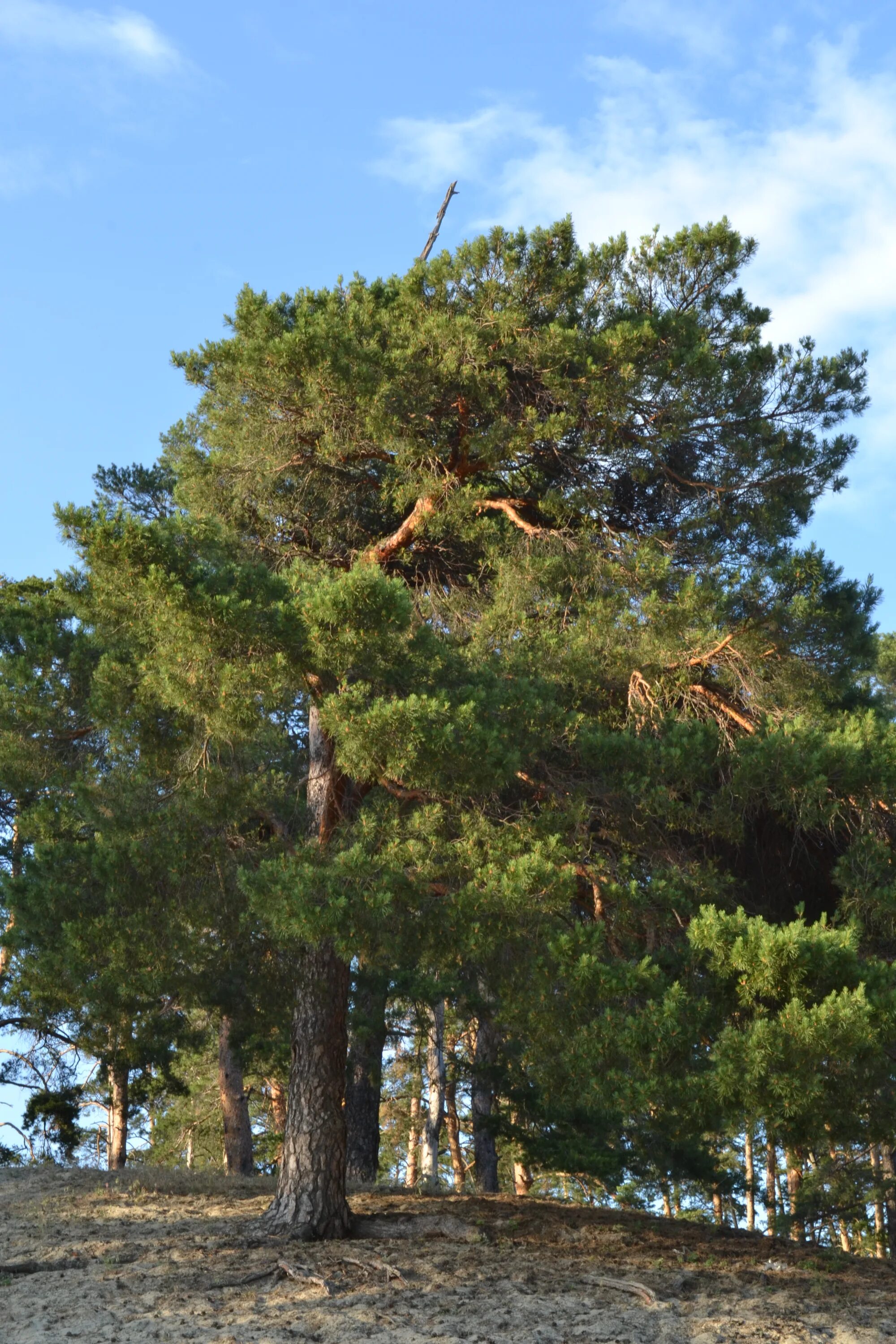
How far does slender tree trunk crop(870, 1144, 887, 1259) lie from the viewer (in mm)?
13953

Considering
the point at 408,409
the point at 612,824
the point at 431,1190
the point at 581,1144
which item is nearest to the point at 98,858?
the point at 612,824

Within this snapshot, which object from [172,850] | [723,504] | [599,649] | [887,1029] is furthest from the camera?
[723,504]

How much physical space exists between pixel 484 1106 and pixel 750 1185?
14.0 ft

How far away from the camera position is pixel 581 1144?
12695 millimetres

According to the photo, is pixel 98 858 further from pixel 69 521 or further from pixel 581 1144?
pixel 581 1144

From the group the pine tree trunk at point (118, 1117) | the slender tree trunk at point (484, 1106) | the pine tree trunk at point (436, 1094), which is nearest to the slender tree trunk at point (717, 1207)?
the slender tree trunk at point (484, 1106)

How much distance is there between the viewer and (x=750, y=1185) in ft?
55.4

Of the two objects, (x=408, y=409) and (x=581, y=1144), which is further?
(x=581, y=1144)

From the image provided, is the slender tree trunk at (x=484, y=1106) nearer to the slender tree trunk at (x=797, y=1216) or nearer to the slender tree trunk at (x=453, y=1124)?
the slender tree trunk at (x=453, y=1124)

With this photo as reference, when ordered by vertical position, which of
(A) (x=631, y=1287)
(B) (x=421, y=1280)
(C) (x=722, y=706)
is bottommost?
(A) (x=631, y=1287)

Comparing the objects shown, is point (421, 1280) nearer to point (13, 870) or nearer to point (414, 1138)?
point (13, 870)

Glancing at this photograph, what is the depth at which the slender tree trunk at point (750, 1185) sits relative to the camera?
16.8 m

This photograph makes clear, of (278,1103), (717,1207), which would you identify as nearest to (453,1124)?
(278,1103)

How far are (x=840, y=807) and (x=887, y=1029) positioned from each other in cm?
259
